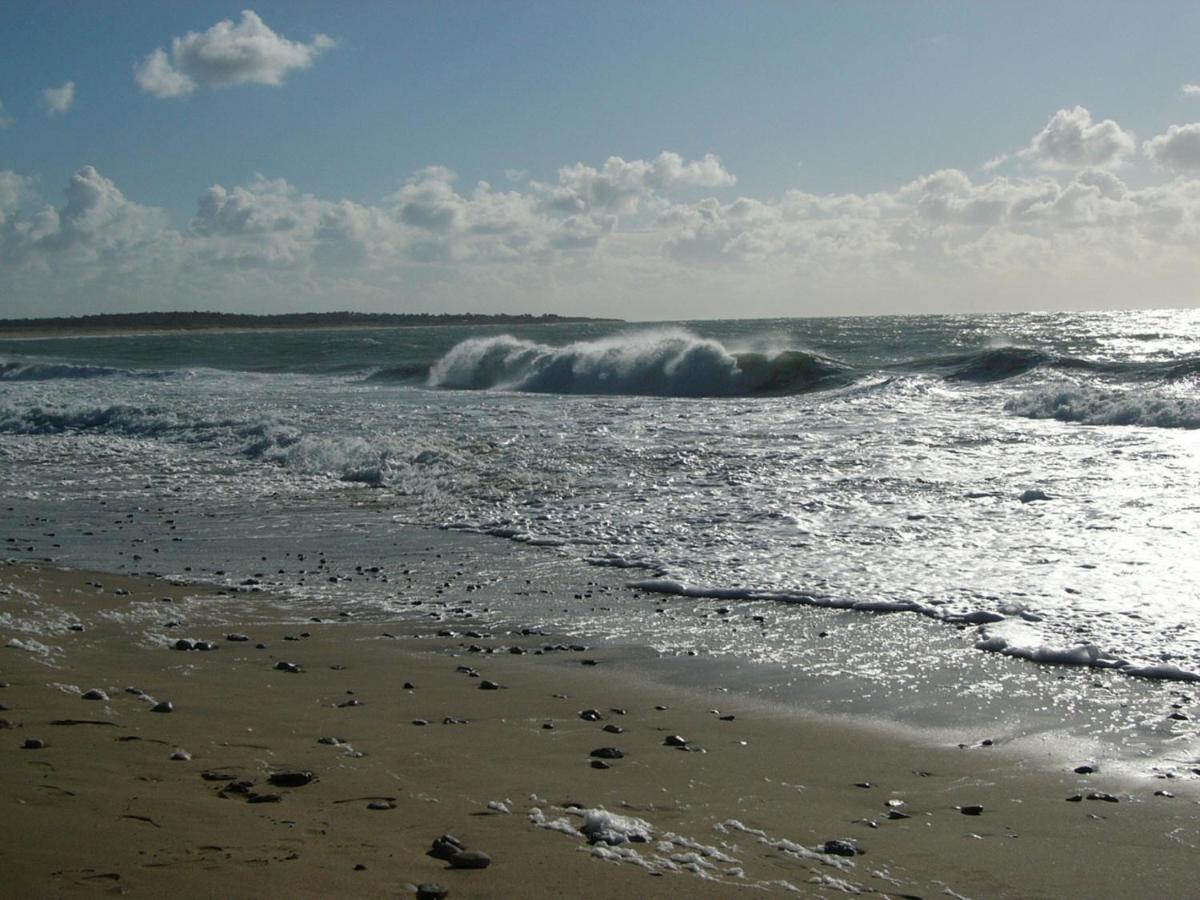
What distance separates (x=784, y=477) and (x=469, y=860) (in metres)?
9.92

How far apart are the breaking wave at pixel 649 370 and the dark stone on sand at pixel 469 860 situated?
84.7 ft

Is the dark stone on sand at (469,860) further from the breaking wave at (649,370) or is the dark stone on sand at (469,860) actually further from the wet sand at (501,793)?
the breaking wave at (649,370)

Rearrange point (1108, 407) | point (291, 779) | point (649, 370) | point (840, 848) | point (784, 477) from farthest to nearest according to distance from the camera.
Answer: point (649, 370) → point (1108, 407) → point (784, 477) → point (291, 779) → point (840, 848)

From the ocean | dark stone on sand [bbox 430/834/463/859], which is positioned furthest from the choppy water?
dark stone on sand [bbox 430/834/463/859]

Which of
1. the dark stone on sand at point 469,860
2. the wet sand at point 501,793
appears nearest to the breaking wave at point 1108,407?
the wet sand at point 501,793

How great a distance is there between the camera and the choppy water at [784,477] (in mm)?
7562

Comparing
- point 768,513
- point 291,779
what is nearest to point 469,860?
point 291,779

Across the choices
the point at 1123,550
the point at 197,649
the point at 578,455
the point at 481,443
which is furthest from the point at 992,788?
the point at 481,443

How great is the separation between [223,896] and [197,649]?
145 inches

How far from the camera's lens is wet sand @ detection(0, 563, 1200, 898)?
123 inches

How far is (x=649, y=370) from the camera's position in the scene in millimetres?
32438

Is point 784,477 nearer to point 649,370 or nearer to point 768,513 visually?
point 768,513

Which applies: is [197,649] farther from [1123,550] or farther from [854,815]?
[1123,550]

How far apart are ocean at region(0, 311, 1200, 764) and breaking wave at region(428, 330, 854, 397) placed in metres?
4.07
